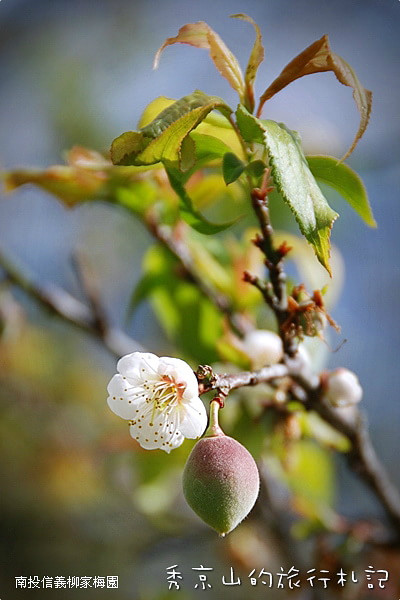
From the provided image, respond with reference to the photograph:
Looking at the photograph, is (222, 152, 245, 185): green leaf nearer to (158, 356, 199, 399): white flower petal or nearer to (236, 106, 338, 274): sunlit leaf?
(236, 106, 338, 274): sunlit leaf

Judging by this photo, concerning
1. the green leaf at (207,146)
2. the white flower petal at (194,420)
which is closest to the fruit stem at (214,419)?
the white flower petal at (194,420)

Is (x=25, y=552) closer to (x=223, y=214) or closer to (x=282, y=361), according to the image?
(x=223, y=214)

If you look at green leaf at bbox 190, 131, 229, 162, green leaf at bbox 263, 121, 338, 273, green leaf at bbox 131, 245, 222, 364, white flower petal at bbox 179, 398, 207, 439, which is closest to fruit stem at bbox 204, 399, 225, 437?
white flower petal at bbox 179, 398, 207, 439

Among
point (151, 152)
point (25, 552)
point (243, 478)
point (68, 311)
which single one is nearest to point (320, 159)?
point (151, 152)

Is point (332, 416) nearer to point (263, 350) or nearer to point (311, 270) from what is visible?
point (263, 350)

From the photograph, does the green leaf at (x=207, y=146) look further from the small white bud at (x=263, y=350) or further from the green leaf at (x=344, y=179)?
the small white bud at (x=263, y=350)

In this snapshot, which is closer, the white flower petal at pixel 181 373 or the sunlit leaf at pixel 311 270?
the white flower petal at pixel 181 373
